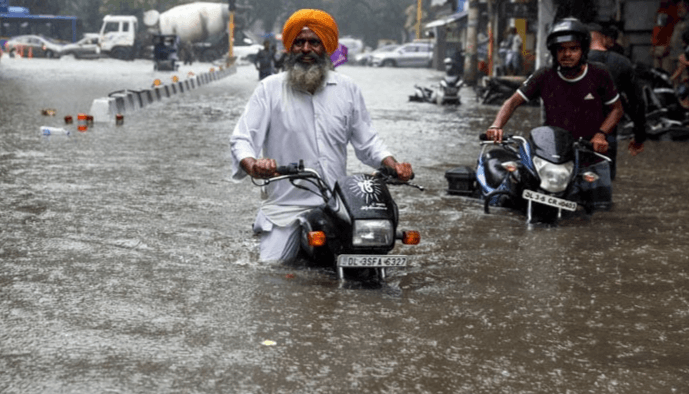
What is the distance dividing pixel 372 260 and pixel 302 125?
1005 mm

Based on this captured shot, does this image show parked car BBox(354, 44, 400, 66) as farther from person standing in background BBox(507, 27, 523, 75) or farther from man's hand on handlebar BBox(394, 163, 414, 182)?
man's hand on handlebar BBox(394, 163, 414, 182)

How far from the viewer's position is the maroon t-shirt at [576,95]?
9133 millimetres

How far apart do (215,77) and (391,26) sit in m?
57.7

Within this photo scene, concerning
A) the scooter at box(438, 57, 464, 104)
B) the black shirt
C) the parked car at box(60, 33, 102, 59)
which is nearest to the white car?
the parked car at box(60, 33, 102, 59)

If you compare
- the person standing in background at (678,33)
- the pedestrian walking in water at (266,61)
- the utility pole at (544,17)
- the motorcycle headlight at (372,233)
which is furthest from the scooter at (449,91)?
the motorcycle headlight at (372,233)

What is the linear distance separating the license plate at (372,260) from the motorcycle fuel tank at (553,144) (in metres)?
3.04

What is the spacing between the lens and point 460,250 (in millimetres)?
7738

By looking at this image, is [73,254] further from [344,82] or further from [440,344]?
[440,344]

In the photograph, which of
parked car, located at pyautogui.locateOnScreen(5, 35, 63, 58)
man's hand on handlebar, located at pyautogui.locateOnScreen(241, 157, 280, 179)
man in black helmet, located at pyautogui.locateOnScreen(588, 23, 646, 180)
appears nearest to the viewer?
man's hand on handlebar, located at pyautogui.locateOnScreen(241, 157, 280, 179)

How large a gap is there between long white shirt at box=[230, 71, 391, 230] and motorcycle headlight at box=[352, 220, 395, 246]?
0.63m

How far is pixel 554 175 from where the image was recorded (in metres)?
8.87

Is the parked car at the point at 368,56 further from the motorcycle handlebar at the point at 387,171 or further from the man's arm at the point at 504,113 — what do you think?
the motorcycle handlebar at the point at 387,171

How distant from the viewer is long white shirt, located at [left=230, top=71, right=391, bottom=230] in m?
6.75

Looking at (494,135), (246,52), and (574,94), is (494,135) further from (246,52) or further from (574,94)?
(246,52)
